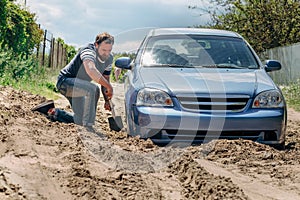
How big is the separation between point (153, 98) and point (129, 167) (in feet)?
4.61

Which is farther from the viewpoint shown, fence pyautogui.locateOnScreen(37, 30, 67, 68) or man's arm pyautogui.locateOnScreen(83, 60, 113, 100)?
fence pyautogui.locateOnScreen(37, 30, 67, 68)

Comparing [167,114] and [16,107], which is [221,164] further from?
[16,107]

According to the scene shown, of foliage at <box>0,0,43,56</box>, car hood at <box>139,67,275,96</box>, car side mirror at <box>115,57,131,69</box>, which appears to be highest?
foliage at <box>0,0,43,56</box>

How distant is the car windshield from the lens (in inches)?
287

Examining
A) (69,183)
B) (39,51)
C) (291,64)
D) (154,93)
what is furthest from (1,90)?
(291,64)

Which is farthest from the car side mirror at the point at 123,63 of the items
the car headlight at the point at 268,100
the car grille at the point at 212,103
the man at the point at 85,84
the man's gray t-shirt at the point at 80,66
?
the car headlight at the point at 268,100

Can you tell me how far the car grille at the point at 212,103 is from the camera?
6.13 metres

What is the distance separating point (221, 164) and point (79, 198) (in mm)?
A: 1982

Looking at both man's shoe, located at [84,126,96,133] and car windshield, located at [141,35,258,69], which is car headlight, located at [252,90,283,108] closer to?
car windshield, located at [141,35,258,69]

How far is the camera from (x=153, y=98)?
6199mm

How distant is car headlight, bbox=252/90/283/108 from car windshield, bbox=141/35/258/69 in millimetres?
991

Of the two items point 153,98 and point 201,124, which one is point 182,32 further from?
point 201,124

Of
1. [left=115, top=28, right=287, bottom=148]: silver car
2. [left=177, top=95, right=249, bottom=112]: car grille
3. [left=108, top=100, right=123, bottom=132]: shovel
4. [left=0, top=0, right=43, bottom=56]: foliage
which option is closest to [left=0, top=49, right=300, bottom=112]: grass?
[left=0, top=0, right=43, bottom=56]: foliage

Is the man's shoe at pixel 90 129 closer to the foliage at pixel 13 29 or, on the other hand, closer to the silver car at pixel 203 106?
the silver car at pixel 203 106
